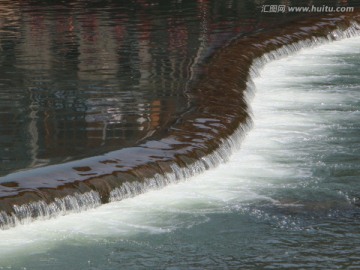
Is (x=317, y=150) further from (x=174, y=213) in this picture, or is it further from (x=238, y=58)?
(x=238, y=58)

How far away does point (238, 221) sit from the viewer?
10148 mm

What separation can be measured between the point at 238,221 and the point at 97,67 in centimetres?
701

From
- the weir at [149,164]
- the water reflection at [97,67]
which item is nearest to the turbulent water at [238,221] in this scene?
the weir at [149,164]

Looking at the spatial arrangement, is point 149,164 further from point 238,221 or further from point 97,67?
point 97,67

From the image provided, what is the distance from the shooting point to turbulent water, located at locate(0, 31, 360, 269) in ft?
30.1

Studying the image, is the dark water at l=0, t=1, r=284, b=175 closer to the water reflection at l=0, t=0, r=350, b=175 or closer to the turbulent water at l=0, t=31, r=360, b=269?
the water reflection at l=0, t=0, r=350, b=175

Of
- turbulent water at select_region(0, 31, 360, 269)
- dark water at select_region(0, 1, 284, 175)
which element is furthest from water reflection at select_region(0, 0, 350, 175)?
turbulent water at select_region(0, 31, 360, 269)

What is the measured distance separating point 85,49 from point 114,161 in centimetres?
797

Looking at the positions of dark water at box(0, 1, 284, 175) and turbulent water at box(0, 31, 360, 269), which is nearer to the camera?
turbulent water at box(0, 31, 360, 269)

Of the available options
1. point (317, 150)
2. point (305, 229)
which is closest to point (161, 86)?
point (317, 150)

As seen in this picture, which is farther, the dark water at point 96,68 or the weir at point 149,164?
the dark water at point 96,68

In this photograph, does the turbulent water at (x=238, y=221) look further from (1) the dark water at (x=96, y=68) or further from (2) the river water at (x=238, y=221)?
(1) the dark water at (x=96, y=68)

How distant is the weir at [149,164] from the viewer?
32.5 ft

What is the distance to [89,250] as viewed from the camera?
30.6 feet
